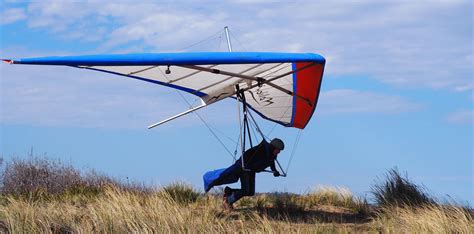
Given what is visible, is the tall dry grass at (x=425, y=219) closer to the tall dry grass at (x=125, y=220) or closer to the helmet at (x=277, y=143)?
the tall dry grass at (x=125, y=220)

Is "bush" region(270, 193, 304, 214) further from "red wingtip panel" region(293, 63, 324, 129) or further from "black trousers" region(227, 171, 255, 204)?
→ "red wingtip panel" region(293, 63, 324, 129)

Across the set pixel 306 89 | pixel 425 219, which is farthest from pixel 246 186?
pixel 425 219

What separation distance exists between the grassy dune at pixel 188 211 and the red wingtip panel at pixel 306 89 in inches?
52.4

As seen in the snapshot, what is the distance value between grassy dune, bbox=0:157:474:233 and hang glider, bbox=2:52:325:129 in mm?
1523

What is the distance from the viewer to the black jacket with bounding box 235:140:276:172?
11062 millimetres

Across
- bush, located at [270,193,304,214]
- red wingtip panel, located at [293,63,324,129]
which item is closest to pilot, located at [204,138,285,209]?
bush, located at [270,193,304,214]

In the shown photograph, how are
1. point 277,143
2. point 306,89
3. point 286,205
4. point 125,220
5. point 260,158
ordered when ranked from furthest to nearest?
point 306,89 < point 286,205 < point 260,158 < point 277,143 < point 125,220

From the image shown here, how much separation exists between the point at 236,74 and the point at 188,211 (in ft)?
6.63

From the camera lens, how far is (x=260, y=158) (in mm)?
11164

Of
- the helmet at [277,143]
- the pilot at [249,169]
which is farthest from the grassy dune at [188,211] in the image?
the helmet at [277,143]

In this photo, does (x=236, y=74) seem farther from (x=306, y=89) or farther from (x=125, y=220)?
(x=125, y=220)

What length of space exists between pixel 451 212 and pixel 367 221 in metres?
1.35

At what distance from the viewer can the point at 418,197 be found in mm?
11312

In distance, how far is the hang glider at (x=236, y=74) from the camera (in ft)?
29.1
